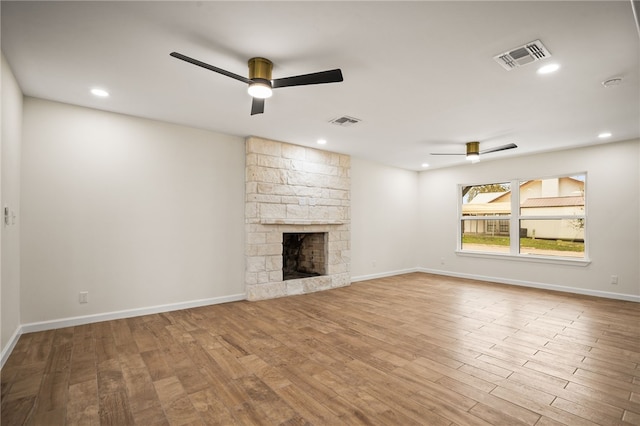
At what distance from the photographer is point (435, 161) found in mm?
6742

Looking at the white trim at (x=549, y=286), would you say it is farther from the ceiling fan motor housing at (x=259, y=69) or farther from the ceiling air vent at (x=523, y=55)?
the ceiling fan motor housing at (x=259, y=69)

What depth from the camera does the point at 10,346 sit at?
2.86 m

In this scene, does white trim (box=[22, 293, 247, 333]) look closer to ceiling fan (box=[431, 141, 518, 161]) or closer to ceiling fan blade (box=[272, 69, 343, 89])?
ceiling fan blade (box=[272, 69, 343, 89])

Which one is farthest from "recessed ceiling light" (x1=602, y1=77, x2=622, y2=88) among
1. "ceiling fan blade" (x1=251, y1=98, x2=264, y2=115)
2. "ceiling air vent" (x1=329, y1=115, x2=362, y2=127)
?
"ceiling fan blade" (x1=251, y1=98, x2=264, y2=115)

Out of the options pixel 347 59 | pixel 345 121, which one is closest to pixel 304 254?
pixel 345 121

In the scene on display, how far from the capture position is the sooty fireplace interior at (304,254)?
5.93 metres

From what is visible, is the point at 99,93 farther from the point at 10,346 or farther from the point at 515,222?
the point at 515,222

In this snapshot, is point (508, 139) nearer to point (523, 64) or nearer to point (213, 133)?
point (523, 64)

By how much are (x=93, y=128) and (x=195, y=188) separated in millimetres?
1382

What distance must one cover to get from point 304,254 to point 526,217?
4564 millimetres

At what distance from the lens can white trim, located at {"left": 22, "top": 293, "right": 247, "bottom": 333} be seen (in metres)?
3.39

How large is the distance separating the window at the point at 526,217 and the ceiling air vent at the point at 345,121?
4.12 metres

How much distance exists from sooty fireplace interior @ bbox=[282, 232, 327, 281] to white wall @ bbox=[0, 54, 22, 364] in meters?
3.67

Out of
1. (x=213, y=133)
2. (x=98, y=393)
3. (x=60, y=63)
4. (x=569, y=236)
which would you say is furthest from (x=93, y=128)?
(x=569, y=236)
